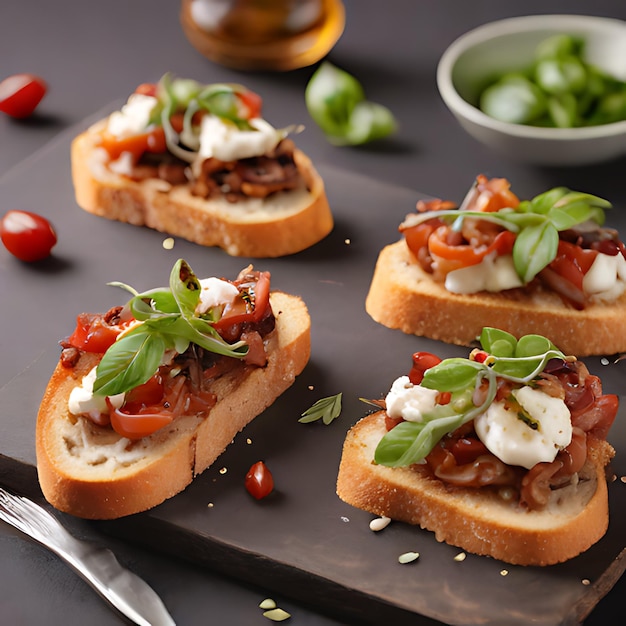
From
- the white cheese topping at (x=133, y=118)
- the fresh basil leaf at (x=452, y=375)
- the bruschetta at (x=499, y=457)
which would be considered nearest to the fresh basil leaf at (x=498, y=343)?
the bruschetta at (x=499, y=457)

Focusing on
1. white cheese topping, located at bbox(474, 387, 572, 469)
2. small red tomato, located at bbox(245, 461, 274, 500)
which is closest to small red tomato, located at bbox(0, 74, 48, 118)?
small red tomato, located at bbox(245, 461, 274, 500)

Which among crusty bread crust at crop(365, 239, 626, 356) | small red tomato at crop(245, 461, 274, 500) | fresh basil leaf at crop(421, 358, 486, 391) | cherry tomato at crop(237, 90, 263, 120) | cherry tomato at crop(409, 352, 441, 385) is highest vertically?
cherry tomato at crop(237, 90, 263, 120)

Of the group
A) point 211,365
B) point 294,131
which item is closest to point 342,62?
point 294,131

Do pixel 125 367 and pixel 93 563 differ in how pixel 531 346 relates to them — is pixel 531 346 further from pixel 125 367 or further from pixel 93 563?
pixel 93 563

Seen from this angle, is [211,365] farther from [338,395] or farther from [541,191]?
[541,191]

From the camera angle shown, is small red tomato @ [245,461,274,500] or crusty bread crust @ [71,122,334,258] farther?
crusty bread crust @ [71,122,334,258]

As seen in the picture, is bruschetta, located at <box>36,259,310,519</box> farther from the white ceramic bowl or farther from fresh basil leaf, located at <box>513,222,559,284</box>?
the white ceramic bowl

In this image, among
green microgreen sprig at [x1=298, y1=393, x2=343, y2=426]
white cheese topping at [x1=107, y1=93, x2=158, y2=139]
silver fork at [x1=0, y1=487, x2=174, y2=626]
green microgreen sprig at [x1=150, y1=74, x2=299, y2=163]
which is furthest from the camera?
white cheese topping at [x1=107, y1=93, x2=158, y2=139]
